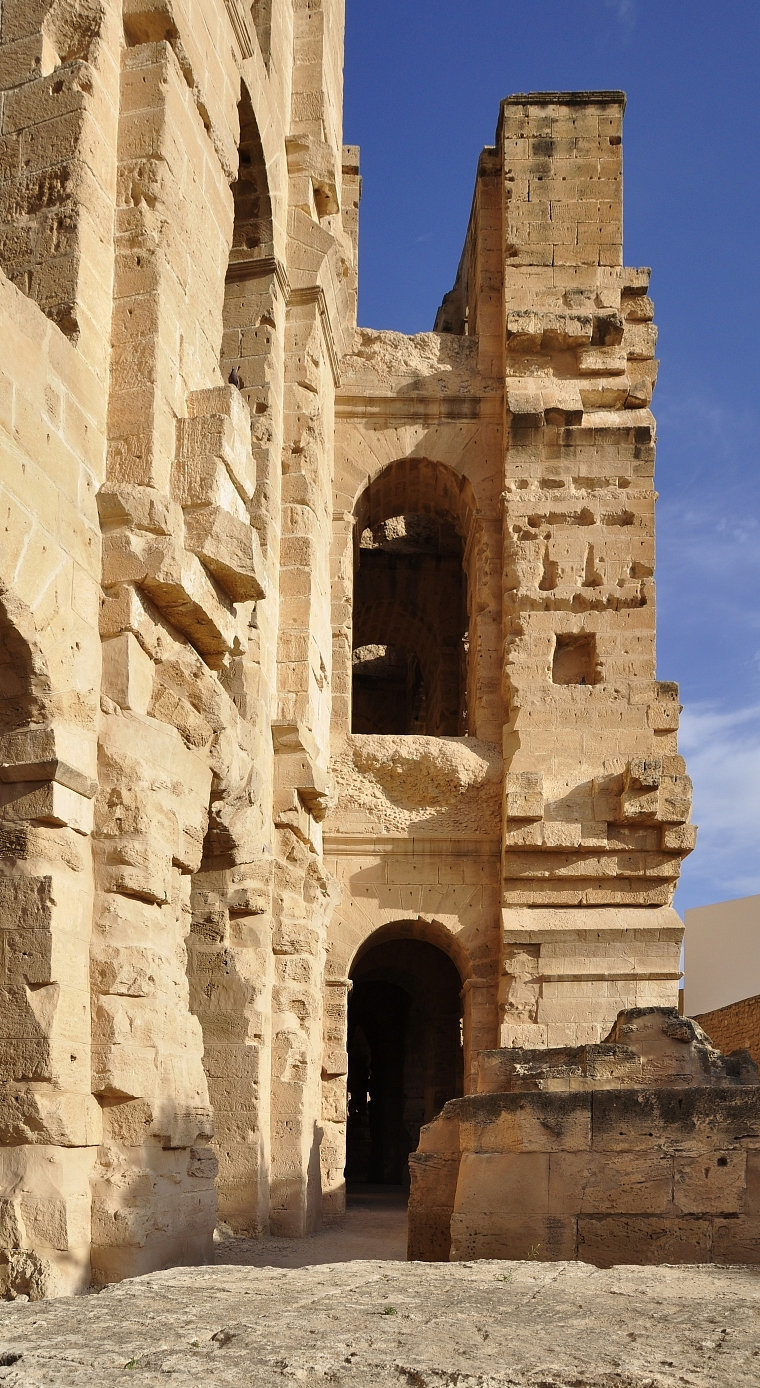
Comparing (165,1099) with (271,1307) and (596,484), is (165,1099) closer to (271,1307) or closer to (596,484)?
(271,1307)

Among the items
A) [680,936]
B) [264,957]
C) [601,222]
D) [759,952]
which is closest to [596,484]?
[601,222]

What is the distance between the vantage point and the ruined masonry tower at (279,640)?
506 cm

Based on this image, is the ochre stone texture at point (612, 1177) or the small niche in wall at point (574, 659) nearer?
the ochre stone texture at point (612, 1177)

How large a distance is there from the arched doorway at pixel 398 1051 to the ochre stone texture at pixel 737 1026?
346 cm

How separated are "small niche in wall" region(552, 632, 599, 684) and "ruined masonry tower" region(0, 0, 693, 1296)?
34 mm

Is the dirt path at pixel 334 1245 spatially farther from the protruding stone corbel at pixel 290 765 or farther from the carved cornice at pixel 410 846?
the carved cornice at pixel 410 846

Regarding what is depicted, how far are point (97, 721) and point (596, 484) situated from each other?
Result: 327 inches

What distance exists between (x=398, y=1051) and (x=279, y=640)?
9.60 meters

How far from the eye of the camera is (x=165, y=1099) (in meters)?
5.44

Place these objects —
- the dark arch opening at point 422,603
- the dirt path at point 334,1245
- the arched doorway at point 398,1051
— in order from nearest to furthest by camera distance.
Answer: the dirt path at point 334,1245
the dark arch opening at point 422,603
the arched doorway at point 398,1051

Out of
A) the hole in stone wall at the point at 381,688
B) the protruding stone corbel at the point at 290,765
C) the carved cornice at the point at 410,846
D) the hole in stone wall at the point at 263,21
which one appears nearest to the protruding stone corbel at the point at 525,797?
the carved cornice at the point at 410,846

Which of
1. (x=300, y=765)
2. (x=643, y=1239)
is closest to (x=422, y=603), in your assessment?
(x=300, y=765)

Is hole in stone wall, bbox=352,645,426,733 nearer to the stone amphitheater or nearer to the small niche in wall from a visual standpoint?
the stone amphitheater

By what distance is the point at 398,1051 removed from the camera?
60.7 feet
